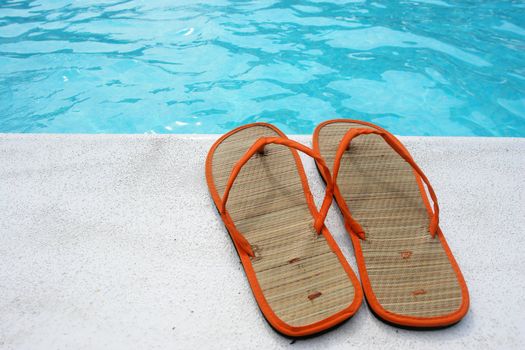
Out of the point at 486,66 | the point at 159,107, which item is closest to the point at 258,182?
the point at 159,107

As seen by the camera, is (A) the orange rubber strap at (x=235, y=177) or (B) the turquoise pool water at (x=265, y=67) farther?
(B) the turquoise pool water at (x=265, y=67)

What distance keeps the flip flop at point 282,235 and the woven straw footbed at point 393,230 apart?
0.10m

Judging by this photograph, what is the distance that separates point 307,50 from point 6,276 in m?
2.49

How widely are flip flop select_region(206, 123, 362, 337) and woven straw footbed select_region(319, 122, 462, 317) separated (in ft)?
0.32

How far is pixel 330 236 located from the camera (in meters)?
1.06

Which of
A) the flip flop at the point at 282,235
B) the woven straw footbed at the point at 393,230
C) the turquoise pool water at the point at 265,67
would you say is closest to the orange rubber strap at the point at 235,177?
the flip flop at the point at 282,235

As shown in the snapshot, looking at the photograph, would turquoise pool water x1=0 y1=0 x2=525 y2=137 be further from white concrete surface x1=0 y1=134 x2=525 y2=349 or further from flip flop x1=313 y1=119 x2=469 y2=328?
flip flop x1=313 y1=119 x2=469 y2=328

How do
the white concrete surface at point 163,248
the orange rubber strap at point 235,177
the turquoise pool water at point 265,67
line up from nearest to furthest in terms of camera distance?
the white concrete surface at point 163,248, the orange rubber strap at point 235,177, the turquoise pool water at point 265,67

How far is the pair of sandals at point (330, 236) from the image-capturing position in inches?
35.1

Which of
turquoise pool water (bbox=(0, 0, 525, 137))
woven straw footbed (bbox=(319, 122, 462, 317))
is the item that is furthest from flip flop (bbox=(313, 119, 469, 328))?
turquoise pool water (bbox=(0, 0, 525, 137))

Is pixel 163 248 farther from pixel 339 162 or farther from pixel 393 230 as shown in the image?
pixel 393 230

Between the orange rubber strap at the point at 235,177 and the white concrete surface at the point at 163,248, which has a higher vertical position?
the orange rubber strap at the point at 235,177

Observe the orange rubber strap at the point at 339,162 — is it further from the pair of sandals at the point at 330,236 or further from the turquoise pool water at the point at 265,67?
the turquoise pool water at the point at 265,67

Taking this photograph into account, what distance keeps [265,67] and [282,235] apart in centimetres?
192
